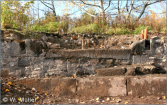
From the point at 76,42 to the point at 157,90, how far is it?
2890 mm

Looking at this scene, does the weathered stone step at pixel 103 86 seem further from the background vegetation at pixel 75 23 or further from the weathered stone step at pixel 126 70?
the background vegetation at pixel 75 23

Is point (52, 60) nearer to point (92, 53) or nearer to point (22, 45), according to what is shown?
point (22, 45)

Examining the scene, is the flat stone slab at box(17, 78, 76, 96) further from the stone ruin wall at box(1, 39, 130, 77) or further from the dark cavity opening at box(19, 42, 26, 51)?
the dark cavity opening at box(19, 42, 26, 51)

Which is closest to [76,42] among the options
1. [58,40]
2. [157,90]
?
[58,40]

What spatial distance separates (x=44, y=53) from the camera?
12.8ft

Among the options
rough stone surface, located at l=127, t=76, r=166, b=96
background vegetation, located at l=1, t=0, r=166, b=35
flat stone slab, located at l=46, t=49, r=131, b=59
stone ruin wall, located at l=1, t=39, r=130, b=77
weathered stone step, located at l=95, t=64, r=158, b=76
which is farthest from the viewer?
background vegetation, located at l=1, t=0, r=166, b=35

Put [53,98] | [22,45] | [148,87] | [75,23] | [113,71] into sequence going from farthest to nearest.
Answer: [75,23] < [22,45] < [113,71] < [148,87] < [53,98]

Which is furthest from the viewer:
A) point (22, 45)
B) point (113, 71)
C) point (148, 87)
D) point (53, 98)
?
point (22, 45)

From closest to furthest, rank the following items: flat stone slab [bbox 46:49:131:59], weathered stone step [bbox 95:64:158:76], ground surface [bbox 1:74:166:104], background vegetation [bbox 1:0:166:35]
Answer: ground surface [bbox 1:74:166:104], weathered stone step [bbox 95:64:158:76], flat stone slab [bbox 46:49:131:59], background vegetation [bbox 1:0:166:35]

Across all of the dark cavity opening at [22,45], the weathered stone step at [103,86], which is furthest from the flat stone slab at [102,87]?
the dark cavity opening at [22,45]

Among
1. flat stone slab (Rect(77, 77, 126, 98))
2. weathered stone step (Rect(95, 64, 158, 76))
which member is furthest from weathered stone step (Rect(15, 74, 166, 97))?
weathered stone step (Rect(95, 64, 158, 76))

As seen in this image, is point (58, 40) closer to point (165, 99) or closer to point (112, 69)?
point (112, 69)

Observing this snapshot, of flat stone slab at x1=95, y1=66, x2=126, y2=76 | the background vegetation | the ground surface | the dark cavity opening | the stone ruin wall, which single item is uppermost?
the background vegetation

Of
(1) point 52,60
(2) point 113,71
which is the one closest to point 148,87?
(2) point 113,71
